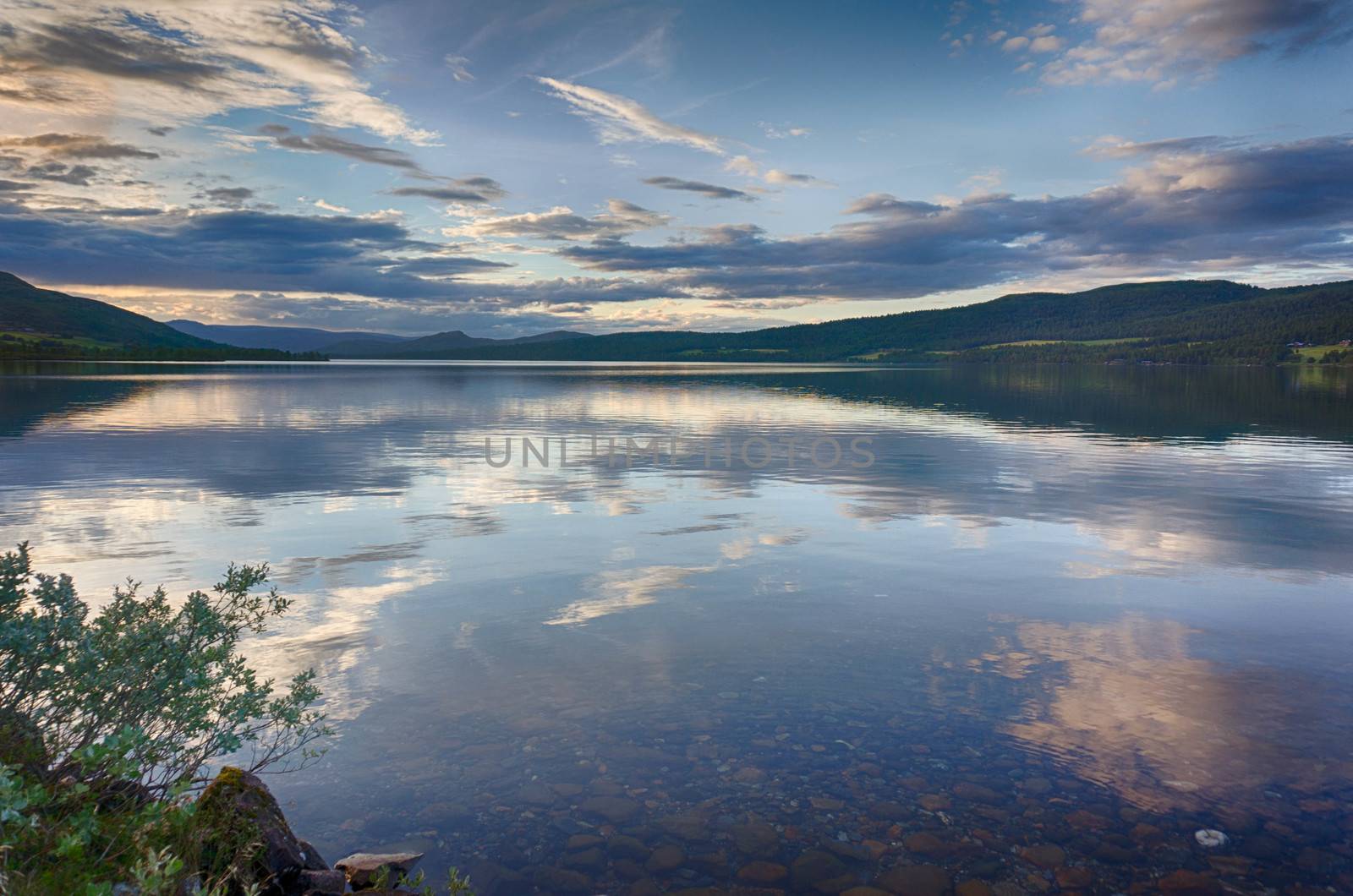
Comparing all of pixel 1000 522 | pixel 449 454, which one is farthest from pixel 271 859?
pixel 449 454

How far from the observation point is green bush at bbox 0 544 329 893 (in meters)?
5.96

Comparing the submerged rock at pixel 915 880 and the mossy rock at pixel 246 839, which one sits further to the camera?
the submerged rock at pixel 915 880

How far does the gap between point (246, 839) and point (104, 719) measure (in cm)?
198

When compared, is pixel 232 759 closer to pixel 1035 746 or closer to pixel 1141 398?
pixel 1035 746

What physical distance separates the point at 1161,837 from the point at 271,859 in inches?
360

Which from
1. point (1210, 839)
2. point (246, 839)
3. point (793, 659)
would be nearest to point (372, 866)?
point (246, 839)

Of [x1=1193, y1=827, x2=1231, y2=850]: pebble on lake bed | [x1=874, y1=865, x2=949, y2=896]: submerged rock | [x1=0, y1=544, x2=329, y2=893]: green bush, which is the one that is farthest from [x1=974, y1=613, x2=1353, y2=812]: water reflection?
[x1=0, y1=544, x2=329, y2=893]: green bush

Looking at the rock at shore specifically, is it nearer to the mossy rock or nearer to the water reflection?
the mossy rock

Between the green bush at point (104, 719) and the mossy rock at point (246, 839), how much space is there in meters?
0.28

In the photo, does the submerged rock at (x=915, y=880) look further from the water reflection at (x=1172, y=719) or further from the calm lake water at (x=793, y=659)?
the water reflection at (x=1172, y=719)

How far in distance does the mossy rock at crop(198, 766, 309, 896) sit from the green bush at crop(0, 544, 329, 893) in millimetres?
276

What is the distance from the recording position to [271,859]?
7320 millimetres

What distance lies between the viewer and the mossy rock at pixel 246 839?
7.00m

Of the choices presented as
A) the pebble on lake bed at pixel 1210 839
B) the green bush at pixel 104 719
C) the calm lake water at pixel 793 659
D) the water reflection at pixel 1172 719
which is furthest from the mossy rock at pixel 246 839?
the pebble on lake bed at pixel 1210 839
